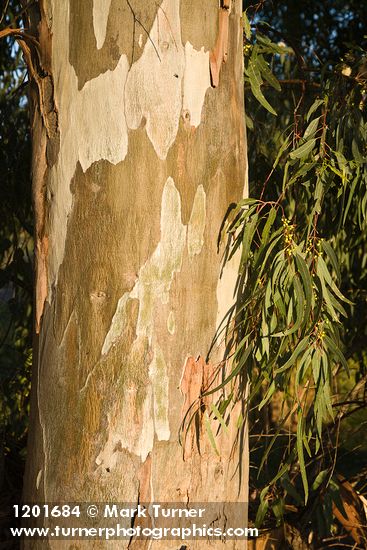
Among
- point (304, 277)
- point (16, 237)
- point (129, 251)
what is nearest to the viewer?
point (129, 251)

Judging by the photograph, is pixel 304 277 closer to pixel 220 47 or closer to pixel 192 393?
pixel 192 393

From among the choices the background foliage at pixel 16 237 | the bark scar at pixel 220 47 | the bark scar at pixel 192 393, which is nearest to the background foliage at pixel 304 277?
the bark scar at pixel 192 393

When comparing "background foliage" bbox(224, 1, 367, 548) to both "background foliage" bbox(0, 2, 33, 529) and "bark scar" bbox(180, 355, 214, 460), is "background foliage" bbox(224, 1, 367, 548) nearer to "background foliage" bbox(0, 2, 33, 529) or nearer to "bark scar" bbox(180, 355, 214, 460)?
"bark scar" bbox(180, 355, 214, 460)

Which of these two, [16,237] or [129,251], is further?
[16,237]

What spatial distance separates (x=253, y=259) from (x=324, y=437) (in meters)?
1.49

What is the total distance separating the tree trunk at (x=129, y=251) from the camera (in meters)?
1.62

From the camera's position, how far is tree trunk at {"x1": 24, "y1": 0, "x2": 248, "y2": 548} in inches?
63.6

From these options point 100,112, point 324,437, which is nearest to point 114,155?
point 100,112

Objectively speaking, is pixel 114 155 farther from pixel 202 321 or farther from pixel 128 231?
pixel 202 321

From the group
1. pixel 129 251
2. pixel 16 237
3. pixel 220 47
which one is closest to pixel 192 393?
pixel 129 251

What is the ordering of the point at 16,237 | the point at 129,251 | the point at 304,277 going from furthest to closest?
the point at 16,237 → the point at 304,277 → the point at 129,251

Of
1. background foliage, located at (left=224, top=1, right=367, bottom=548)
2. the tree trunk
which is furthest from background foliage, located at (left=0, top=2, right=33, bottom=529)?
the tree trunk

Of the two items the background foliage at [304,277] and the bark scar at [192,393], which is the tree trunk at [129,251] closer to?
the bark scar at [192,393]

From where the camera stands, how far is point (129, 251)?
1.62m
